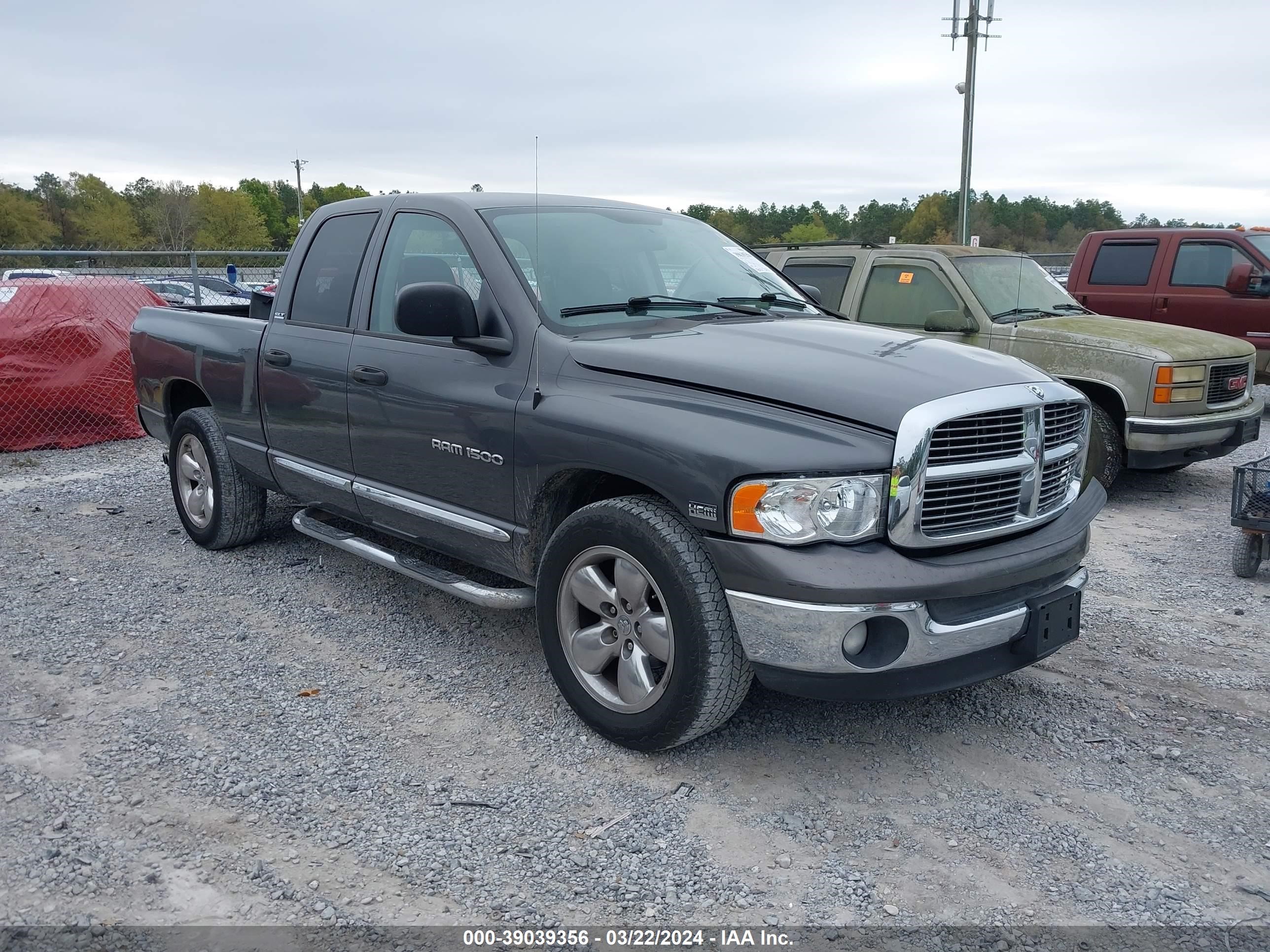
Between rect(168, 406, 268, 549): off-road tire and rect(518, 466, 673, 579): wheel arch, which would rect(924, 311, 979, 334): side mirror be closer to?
rect(518, 466, 673, 579): wheel arch

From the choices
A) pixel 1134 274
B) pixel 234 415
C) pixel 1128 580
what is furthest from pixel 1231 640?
pixel 1134 274

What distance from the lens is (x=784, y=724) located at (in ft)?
12.9

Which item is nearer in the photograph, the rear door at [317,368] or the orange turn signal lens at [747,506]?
the orange turn signal lens at [747,506]

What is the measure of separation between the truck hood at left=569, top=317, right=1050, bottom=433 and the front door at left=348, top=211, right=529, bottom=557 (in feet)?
1.52

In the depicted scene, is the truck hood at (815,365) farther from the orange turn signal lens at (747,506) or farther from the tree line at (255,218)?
the tree line at (255,218)

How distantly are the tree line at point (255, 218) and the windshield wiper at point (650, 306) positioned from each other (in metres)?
13.8

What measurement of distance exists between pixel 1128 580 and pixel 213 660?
4.70m

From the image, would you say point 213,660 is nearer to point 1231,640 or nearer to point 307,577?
point 307,577

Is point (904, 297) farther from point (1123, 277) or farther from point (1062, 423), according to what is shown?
point (1062, 423)

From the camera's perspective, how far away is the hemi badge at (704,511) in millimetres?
3188

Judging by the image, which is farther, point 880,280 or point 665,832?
point 880,280

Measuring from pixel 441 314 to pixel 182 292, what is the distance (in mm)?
16304

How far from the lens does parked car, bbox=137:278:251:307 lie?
52.4 ft

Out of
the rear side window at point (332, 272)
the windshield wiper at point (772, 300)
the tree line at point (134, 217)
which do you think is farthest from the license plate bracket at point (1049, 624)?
Result: the tree line at point (134, 217)
